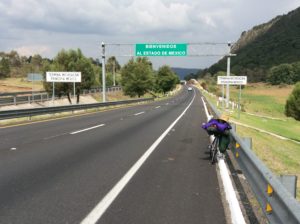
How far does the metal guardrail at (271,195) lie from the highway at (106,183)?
0.65 m

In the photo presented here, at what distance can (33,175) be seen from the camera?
7961 mm

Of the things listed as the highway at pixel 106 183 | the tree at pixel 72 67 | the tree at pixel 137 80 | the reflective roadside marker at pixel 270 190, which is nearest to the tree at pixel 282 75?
the tree at pixel 137 80

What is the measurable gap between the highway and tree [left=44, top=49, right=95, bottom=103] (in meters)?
38.2

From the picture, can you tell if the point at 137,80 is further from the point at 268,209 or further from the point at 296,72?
the point at 296,72

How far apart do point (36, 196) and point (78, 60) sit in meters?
46.6

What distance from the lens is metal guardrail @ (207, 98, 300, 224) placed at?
3.85 meters

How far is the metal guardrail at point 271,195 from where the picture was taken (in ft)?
12.6

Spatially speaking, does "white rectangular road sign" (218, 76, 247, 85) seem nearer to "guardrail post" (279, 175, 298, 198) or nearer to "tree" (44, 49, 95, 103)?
"tree" (44, 49, 95, 103)

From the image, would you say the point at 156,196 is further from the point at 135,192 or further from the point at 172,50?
the point at 172,50

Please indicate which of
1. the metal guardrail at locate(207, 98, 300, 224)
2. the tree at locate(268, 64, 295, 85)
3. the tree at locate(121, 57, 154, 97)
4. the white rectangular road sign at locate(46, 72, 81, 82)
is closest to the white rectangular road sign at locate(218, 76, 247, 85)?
the white rectangular road sign at locate(46, 72, 81, 82)

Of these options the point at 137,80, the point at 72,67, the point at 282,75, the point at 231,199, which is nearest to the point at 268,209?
the point at 231,199

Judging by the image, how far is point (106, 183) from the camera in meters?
7.40

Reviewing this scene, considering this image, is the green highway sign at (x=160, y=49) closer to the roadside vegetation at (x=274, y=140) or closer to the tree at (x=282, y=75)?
the roadside vegetation at (x=274, y=140)

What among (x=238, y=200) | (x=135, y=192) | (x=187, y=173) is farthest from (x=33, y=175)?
(x=238, y=200)
